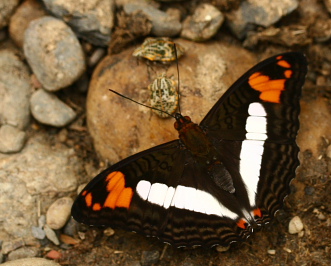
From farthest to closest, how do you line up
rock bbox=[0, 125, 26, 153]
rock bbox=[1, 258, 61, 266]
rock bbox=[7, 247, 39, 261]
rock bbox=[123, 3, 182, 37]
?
1. rock bbox=[123, 3, 182, 37]
2. rock bbox=[0, 125, 26, 153]
3. rock bbox=[7, 247, 39, 261]
4. rock bbox=[1, 258, 61, 266]

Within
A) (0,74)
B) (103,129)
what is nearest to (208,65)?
(103,129)

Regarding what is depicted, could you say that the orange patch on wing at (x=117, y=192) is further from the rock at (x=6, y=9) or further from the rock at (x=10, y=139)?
the rock at (x=6, y=9)

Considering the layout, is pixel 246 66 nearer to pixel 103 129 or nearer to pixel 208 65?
pixel 208 65

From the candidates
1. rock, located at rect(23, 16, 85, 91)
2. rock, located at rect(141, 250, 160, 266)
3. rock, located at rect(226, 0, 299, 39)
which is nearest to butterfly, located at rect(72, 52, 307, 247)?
rock, located at rect(141, 250, 160, 266)

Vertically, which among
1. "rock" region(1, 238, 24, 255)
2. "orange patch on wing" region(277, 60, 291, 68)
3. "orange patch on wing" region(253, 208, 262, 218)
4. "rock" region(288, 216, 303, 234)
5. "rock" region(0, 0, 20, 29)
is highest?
"orange patch on wing" region(277, 60, 291, 68)

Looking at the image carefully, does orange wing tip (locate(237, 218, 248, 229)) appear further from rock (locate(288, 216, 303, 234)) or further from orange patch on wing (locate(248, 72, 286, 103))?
orange patch on wing (locate(248, 72, 286, 103))

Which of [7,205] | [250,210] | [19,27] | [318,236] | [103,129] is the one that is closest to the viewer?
[250,210]
